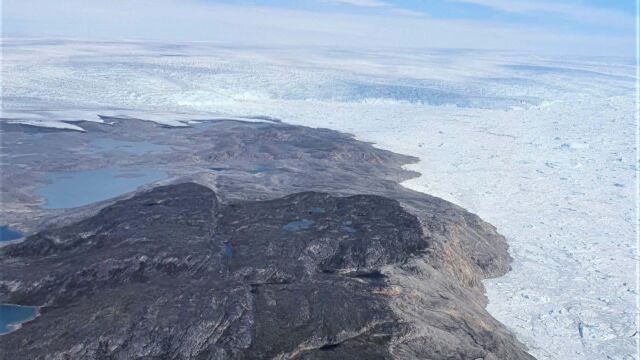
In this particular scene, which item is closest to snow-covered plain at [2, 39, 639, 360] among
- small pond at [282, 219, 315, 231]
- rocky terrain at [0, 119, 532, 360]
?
rocky terrain at [0, 119, 532, 360]

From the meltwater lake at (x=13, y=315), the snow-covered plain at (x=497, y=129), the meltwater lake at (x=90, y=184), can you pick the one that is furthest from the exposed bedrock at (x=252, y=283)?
the meltwater lake at (x=90, y=184)

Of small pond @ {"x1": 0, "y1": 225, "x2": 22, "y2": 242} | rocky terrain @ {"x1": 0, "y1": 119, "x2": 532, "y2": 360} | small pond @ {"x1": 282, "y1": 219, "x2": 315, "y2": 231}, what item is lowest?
small pond @ {"x1": 0, "y1": 225, "x2": 22, "y2": 242}

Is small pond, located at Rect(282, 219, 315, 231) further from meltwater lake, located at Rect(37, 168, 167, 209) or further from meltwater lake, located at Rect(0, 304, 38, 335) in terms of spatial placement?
meltwater lake, located at Rect(37, 168, 167, 209)

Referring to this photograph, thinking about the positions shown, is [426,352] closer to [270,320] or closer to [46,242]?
[270,320]

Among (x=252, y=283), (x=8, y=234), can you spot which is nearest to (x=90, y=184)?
(x=8, y=234)

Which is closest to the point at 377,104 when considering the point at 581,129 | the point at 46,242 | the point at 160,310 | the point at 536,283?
the point at 581,129

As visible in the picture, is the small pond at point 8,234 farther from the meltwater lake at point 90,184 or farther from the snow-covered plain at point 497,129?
the snow-covered plain at point 497,129
